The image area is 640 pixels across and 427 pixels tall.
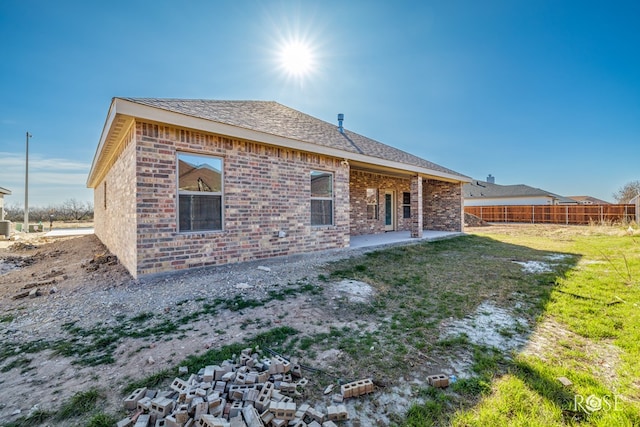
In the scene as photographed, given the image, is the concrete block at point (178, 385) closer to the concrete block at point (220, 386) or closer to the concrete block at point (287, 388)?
the concrete block at point (220, 386)

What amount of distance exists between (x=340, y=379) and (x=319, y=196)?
568cm

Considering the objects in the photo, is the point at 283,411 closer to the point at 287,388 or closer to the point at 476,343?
the point at 287,388

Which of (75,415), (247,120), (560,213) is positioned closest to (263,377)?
(75,415)

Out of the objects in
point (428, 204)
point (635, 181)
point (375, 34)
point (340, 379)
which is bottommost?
point (340, 379)


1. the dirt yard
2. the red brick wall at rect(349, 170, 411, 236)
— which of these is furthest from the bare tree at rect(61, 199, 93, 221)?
the red brick wall at rect(349, 170, 411, 236)

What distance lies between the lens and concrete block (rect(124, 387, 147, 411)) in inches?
73.6

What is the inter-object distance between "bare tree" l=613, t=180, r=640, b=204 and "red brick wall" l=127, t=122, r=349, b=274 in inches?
1912

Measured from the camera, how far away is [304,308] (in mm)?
3850

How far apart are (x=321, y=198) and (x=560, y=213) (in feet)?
85.8

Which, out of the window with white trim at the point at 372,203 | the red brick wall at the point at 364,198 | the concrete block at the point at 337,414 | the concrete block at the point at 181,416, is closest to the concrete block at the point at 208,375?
the concrete block at the point at 181,416

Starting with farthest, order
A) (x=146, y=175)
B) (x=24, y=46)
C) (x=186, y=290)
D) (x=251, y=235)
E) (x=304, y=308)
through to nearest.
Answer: (x=24, y=46), (x=251, y=235), (x=146, y=175), (x=186, y=290), (x=304, y=308)

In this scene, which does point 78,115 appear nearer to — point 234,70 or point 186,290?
point 234,70

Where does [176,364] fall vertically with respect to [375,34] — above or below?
below

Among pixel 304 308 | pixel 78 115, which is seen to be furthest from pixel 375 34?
pixel 78 115
